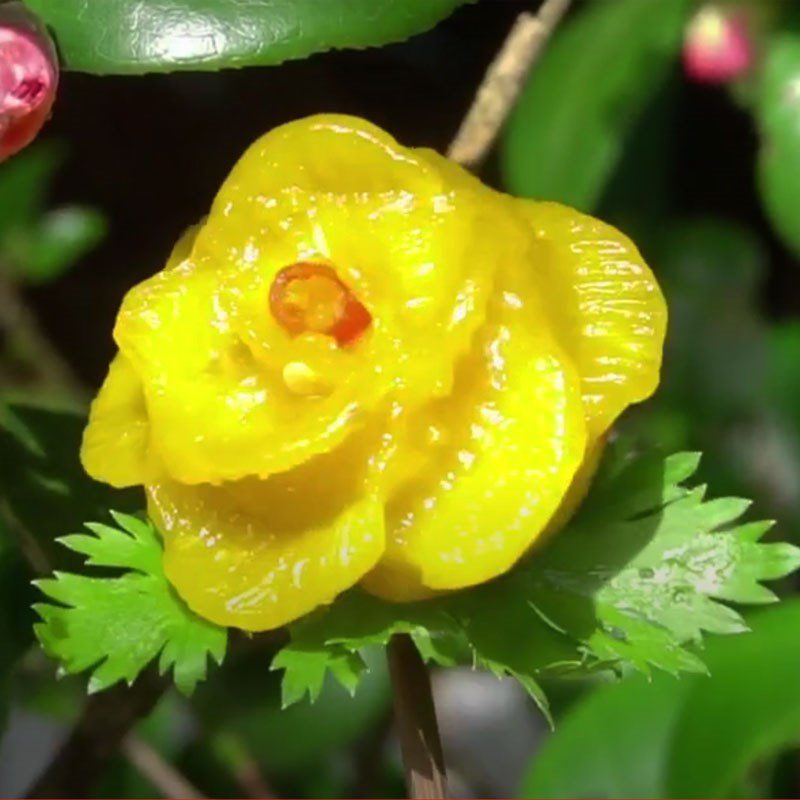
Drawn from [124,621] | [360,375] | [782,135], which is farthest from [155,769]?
[782,135]

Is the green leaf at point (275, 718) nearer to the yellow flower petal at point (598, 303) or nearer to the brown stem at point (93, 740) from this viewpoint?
the brown stem at point (93, 740)

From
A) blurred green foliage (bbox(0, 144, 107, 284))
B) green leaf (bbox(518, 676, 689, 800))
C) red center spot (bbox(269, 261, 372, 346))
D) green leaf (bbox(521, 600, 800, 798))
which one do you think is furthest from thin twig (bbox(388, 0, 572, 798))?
blurred green foliage (bbox(0, 144, 107, 284))

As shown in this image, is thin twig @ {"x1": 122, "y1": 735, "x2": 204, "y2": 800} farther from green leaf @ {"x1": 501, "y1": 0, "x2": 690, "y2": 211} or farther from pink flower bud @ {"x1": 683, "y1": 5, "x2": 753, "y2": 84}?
pink flower bud @ {"x1": 683, "y1": 5, "x2": 753, "y2": 84}

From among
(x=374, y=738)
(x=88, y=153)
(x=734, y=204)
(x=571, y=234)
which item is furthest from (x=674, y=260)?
(x=571, y=234)

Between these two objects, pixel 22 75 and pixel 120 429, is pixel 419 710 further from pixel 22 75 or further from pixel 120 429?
pixel 22 75

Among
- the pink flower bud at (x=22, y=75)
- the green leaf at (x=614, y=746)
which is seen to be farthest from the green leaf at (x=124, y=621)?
the green leaf at (x=614, y=746)

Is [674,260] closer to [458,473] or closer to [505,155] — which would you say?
[505,155]
